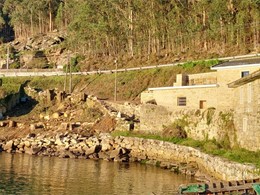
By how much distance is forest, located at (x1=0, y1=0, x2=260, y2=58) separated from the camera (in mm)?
72938

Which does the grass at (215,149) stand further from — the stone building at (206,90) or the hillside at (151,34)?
the hillside at (151,34)

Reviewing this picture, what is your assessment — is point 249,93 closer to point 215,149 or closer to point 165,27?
point 215,149

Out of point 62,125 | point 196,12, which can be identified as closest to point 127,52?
point 196,12

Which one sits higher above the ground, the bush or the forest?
the forest

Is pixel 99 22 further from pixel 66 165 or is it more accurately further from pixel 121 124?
pixel 66 165

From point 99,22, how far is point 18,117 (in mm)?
29244

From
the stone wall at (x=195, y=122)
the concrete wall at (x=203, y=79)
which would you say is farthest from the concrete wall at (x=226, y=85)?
the concrete wall at (x=203, y=79)

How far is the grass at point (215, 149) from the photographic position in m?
31.9

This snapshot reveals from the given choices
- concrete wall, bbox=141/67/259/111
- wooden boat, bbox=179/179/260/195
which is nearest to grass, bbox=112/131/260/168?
wooden boat, bbox=179/179/260/195

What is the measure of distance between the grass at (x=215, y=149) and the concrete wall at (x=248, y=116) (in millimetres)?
717

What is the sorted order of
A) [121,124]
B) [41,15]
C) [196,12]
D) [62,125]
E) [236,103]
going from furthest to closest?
[41,15] < [196,12] < [62,125] < [121,124] < [236,103]

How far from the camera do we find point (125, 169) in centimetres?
4225

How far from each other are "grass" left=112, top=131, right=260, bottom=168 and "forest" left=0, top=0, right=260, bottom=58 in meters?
27.6

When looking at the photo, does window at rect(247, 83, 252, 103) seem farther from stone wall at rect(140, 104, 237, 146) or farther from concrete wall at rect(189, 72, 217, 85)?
concrete wall at rect(189, 72, 217, 85)
